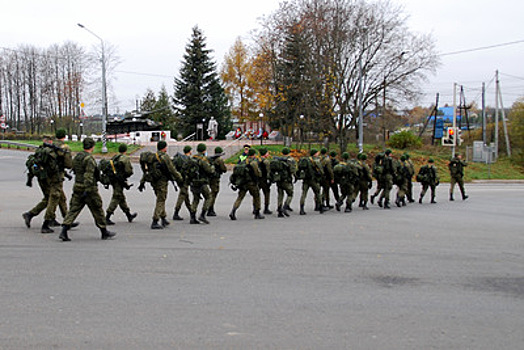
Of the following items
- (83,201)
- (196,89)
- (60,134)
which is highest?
(196,89)

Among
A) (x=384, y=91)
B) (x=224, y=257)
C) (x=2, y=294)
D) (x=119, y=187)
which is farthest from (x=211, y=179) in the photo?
(x=384, y=91)

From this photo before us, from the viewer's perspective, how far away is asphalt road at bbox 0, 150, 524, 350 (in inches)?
185

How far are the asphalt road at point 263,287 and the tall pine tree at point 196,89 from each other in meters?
48.0

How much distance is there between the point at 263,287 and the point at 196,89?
5399 centimetres

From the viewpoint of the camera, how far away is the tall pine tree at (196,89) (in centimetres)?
5844

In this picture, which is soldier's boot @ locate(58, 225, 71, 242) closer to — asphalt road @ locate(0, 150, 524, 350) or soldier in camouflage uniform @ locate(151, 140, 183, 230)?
asphalt road @ locate(0, 150, 524, 350)

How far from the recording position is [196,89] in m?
58.5

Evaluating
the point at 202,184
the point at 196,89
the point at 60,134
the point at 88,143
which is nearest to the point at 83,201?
the point at 88,143

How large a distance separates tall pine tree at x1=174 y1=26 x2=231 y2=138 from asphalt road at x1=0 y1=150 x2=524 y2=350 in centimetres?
4799

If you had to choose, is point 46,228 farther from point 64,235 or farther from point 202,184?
point 202,184

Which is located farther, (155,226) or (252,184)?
(252,184)

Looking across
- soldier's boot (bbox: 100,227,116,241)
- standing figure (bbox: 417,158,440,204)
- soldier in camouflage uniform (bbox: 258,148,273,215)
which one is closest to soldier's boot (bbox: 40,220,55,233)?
soldier's boot (bbox: 100,227,116,241)

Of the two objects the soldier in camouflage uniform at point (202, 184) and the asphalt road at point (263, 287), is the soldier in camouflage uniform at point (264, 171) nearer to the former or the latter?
the soldier in camouflage uniform at point (202, 184)

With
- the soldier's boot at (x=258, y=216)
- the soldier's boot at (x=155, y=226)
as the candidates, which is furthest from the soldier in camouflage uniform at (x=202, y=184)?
the soldier's boot at (x=258, y=216)
